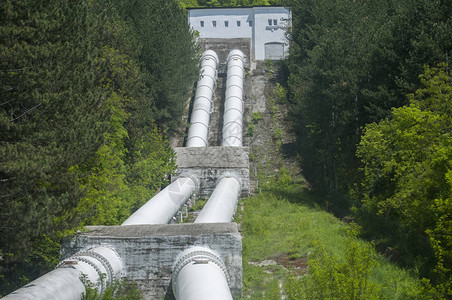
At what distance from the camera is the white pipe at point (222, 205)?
17.6 meters

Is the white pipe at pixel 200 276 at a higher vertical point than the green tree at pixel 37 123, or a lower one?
lower

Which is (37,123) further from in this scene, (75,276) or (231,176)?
(231,176)

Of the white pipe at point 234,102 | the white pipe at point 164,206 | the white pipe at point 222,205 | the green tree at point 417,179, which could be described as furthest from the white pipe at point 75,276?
the white pipe at point 234,102

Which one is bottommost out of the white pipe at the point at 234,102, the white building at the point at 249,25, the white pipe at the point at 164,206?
the white pipe at the point at 164,206

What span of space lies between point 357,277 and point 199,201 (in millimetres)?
17905

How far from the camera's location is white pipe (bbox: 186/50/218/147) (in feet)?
111

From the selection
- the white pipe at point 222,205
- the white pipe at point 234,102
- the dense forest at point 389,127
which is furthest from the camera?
the white pipe at point 234,102

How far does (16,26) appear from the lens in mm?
12367

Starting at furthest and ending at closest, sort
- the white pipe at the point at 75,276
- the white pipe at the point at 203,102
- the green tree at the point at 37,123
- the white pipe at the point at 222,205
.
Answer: the white pipe at the point at 203,102 → the white pipe at the point at 222,205 → the green tree at the point at 37,123 → the white pipe at the point at 75,276

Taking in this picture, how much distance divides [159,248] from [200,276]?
286 centimetres

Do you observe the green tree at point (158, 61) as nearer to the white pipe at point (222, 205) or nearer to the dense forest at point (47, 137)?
the white pipe at point (222, 205)

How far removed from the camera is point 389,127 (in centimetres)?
1897

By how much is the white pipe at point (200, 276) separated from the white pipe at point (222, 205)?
3514 millimetres

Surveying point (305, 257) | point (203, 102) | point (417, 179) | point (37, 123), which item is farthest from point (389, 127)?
point (203, 102)
